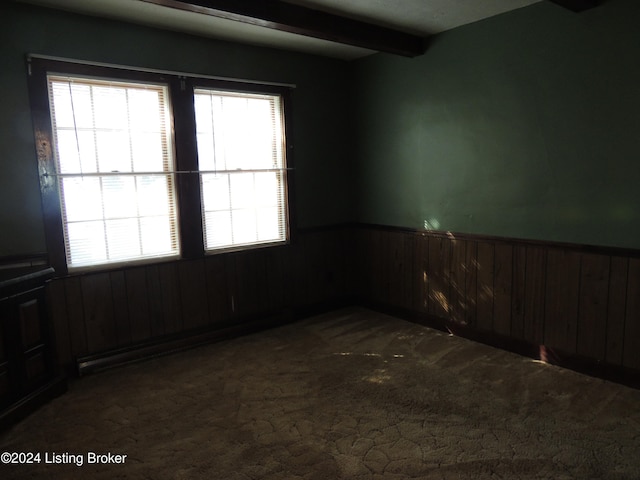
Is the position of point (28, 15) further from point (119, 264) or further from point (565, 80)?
point (565, 80)

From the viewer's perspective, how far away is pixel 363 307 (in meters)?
4.74

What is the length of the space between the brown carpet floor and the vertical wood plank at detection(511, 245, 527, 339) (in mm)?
224

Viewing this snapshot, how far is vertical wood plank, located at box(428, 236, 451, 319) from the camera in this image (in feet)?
12.7

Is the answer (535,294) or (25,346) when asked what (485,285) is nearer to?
(535,294)

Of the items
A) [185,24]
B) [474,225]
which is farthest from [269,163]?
[474,225]

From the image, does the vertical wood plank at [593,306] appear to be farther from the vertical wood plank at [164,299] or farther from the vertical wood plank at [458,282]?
the vertical wood plank at [164,299]

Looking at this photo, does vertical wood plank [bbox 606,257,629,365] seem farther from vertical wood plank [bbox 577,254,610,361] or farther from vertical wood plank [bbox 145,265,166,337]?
vertical wood plank [bbox 145,265,166,337]

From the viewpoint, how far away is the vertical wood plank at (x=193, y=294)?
12.0ft

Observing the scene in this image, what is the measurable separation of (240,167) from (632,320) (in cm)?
319

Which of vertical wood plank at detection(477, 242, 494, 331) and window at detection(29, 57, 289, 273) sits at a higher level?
window at detection(29, 57, 289, 273)

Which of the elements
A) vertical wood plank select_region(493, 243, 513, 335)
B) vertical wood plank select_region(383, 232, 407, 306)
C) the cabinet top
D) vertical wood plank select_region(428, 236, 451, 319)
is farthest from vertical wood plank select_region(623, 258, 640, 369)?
the cabinet top

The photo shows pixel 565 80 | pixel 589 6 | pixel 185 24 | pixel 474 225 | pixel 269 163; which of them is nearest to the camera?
pixel 589 6

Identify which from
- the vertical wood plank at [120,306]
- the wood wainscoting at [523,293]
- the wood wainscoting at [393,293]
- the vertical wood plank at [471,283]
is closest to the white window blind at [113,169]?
the vertical wood plank at [120,306]

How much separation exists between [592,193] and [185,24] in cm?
319
